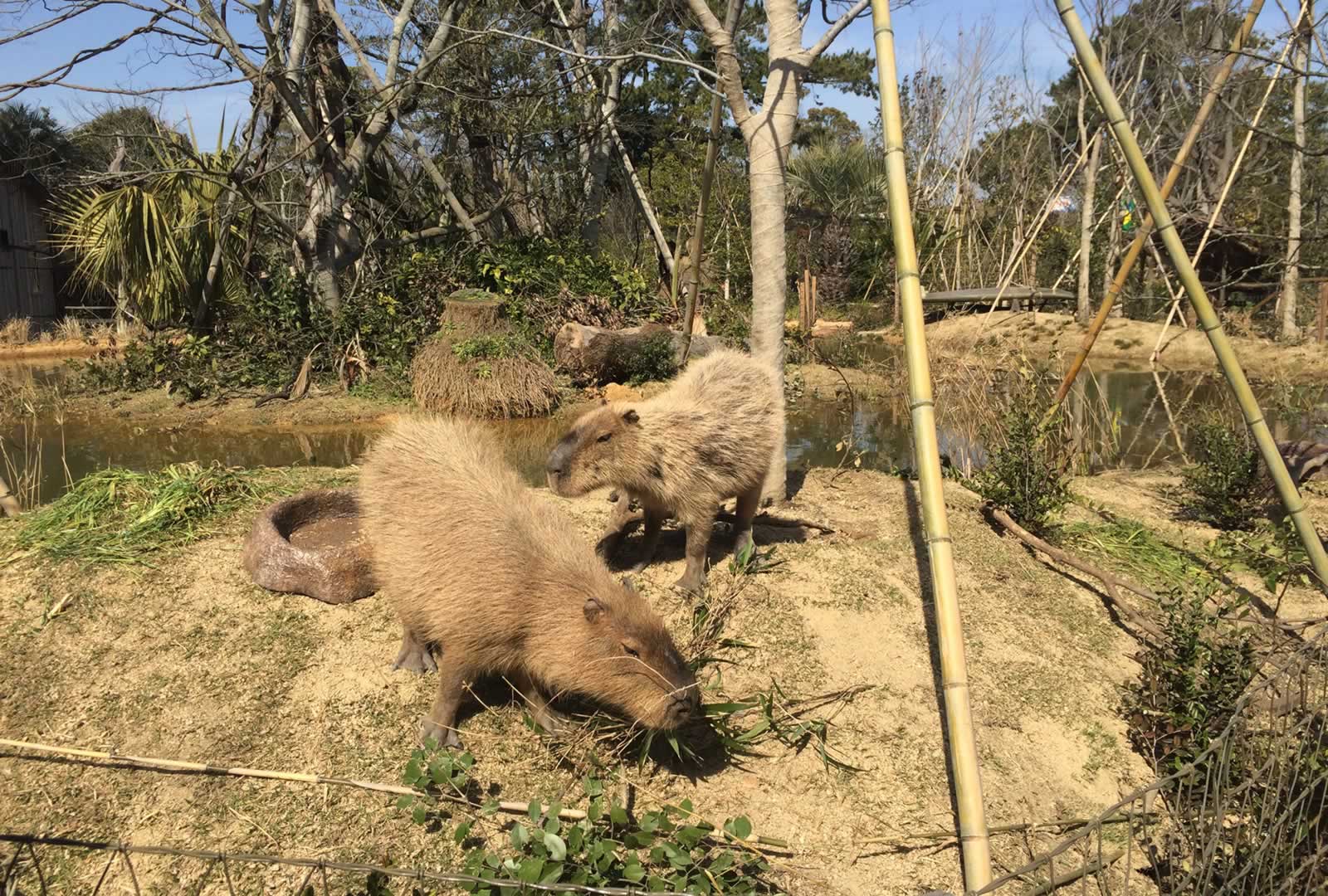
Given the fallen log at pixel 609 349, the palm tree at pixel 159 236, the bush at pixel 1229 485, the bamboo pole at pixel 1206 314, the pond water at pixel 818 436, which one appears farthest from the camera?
the fallen log at pixel 609 349

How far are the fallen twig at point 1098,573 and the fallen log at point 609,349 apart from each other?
7157mm

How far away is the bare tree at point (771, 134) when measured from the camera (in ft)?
15.3

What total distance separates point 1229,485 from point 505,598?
5.51 m

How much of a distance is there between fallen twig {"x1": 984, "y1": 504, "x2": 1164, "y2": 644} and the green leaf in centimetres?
298

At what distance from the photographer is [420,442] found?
3557 millimetres

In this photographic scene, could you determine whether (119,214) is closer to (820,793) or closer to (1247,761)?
(820,793)

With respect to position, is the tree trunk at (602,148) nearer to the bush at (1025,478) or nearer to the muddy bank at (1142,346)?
the muddy bank at (1142,346)

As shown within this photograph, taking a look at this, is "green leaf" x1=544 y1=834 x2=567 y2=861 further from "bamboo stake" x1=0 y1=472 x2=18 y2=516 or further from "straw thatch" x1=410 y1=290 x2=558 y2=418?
"straw thatch" x1=410 y1=290 x2=558 y2=418

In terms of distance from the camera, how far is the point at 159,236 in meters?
12.0

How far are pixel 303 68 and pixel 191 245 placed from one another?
4.54 meters

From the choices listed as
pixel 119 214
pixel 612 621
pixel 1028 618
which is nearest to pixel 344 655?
pixel 612 621

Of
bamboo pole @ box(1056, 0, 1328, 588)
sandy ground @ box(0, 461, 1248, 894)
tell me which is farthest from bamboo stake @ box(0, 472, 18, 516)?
bamboo pole @ box(1056, 0, 1328, 588)

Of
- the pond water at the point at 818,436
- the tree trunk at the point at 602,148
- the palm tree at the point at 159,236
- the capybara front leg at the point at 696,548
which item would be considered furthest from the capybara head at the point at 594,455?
the tree trunk at the point at 602,148

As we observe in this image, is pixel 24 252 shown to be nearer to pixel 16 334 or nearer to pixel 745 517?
pixel 16 334
